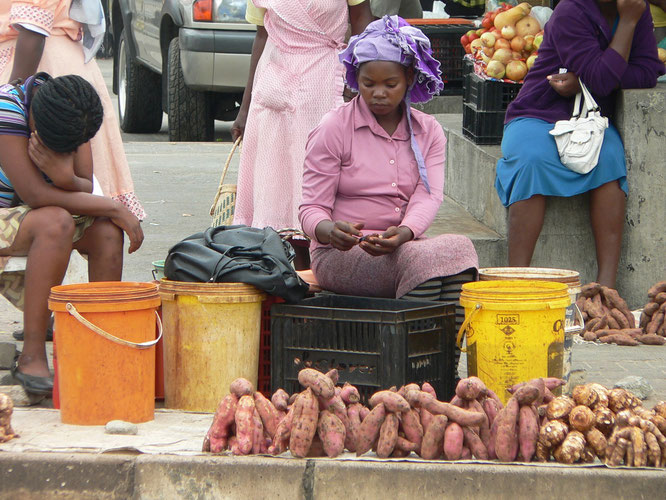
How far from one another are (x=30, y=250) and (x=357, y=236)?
1.24 metres

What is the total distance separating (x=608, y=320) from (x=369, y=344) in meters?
1.98

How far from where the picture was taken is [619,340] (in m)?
5.41

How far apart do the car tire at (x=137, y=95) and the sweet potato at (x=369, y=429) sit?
869cm

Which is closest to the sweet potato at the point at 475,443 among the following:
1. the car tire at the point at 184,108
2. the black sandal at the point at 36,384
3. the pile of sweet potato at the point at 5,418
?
the pile of sweet potato at the point at 5,418

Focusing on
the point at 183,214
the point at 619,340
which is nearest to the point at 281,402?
the point at 619,340

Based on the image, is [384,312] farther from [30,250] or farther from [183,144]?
[183,144]

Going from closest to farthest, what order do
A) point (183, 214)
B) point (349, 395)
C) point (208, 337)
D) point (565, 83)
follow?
point (349, 395) < point (208, 337) < point (565, 83) < point (183, 214)

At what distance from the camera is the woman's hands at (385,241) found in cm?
429

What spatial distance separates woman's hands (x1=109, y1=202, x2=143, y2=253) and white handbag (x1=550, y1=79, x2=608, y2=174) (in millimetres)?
2336

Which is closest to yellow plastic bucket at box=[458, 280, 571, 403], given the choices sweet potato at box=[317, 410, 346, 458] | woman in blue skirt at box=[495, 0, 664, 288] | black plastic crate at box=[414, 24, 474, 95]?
sweet potato at box=[317, 410, 346, 458]

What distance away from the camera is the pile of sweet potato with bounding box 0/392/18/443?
149 inches

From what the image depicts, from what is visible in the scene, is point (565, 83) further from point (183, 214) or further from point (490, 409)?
point (183, 214)

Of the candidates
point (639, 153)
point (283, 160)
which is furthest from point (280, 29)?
point (639, 153)

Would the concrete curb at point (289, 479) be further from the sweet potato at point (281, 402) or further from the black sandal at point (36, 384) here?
the black sandal at point (36, 384)
